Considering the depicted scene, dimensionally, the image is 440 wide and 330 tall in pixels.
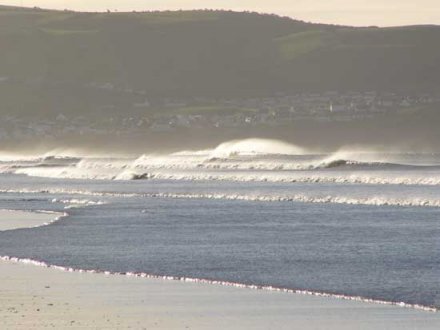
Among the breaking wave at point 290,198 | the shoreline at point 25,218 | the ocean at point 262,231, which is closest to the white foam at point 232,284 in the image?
the ocean at point 262,231

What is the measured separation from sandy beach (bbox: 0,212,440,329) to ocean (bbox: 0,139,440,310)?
811mm

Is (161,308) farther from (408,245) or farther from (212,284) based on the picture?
(408,245)

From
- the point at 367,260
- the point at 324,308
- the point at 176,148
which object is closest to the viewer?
the point at 324,308

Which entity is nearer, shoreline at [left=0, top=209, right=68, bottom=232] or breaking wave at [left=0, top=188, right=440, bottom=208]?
shoreline at [left=0, top=209, right=68, bottom=232]

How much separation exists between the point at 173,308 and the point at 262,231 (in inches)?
536

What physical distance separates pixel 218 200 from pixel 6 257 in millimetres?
22136

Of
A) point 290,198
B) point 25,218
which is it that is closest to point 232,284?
point 25,218

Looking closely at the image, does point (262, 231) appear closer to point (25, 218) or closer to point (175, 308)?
point (25, 218)

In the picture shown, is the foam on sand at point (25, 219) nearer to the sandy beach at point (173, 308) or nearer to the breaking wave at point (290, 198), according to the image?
the breaking wave at point (290, 198)

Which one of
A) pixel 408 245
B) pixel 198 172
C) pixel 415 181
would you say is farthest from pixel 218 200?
pixel 198 172

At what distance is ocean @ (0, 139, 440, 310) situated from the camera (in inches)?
1098

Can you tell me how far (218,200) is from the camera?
5419 cm

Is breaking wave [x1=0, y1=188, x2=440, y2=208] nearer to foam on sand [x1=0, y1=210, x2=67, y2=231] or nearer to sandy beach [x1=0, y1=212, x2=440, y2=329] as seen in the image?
foam on sand [x1=0, y1=210, x2=67, y2=231]

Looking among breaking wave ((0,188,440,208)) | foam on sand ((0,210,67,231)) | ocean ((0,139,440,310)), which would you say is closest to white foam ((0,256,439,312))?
ocean ((0,139,440,310))
